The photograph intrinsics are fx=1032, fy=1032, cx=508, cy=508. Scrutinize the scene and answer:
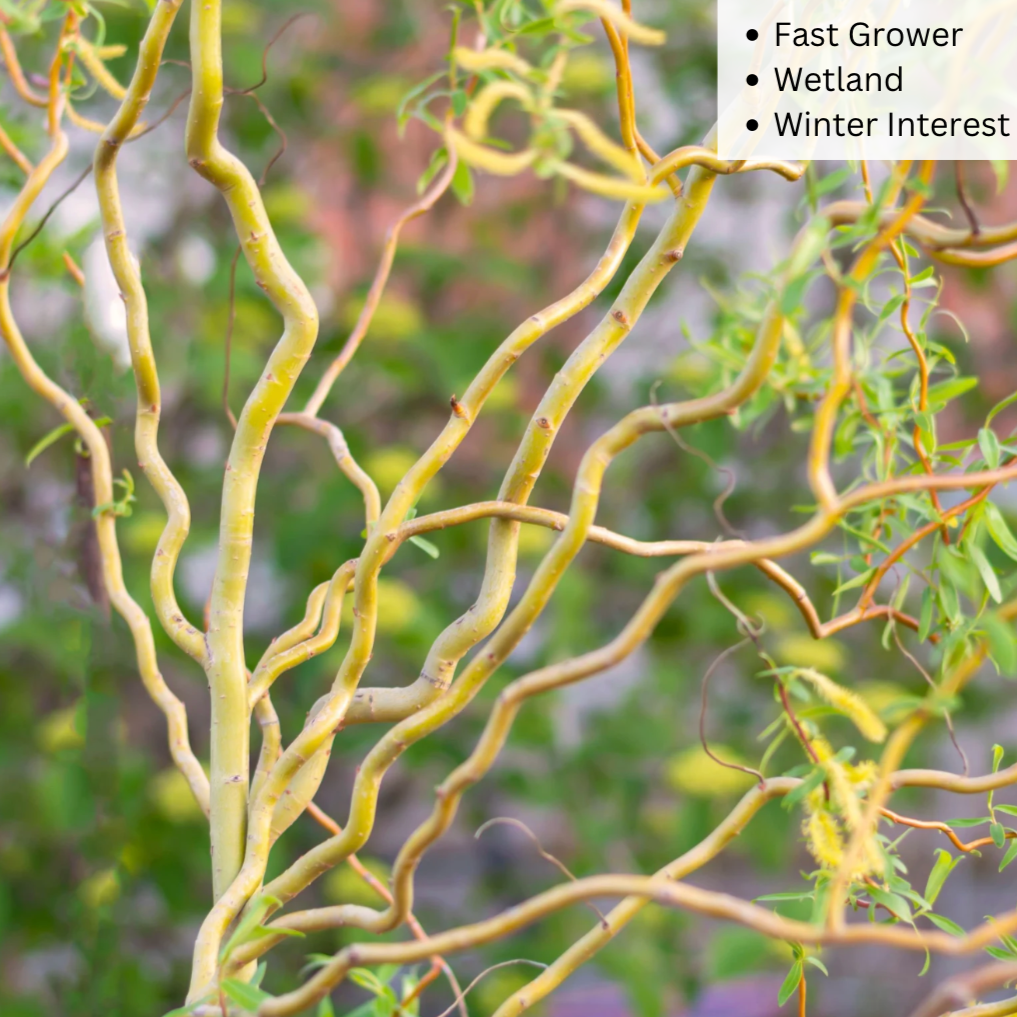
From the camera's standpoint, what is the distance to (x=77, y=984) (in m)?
0.55

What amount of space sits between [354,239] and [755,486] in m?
0.54

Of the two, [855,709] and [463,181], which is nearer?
[855,709]

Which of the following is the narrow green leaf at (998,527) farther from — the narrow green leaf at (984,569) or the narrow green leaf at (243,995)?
the narrow green leaf at (243,995)

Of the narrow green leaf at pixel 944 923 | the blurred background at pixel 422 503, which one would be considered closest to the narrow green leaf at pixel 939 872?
the narrow green leaf at pixel 944 923

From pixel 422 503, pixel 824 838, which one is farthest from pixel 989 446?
pixel 422 503

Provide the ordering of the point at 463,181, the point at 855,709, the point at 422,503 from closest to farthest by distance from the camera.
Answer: the point at 855,709 → the point at 463,181 → the point at 422,503

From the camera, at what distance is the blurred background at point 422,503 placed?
34.9 inches

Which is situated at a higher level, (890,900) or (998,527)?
(998,527)

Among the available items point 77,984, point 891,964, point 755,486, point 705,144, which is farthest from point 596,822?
point 705,144

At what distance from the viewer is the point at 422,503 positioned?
0.94 metres

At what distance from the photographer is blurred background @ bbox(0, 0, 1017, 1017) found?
2.91ft

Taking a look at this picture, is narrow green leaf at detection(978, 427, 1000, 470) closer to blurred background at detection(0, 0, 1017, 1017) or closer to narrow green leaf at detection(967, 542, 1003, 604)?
narrow green leaf at detection(967, 542, 1003, 604)

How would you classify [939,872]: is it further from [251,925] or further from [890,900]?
[251,925]

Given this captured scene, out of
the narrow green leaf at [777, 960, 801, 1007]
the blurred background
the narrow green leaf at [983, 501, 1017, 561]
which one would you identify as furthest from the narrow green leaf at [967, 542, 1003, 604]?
the blurred background
